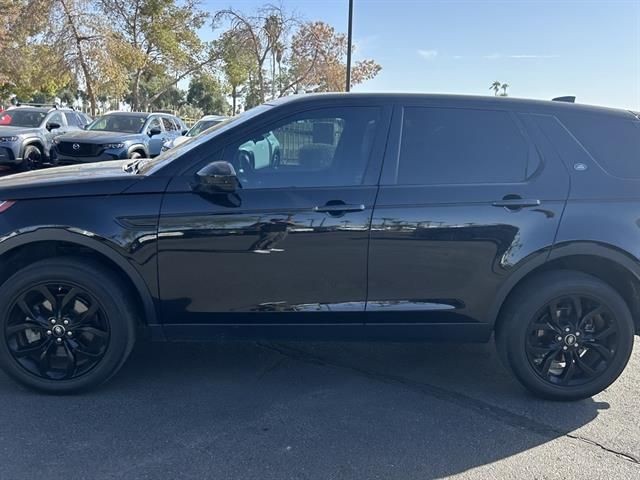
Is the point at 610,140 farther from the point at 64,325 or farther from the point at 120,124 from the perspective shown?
the point at 120,124

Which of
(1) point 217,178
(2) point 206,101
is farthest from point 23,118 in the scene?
(2) point 206,101

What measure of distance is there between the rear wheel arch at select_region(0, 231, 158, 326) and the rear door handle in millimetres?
2190

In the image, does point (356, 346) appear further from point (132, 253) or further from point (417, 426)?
point (132, 253)

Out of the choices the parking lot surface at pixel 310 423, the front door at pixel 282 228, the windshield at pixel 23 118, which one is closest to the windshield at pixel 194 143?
the front door at pixel 282 228

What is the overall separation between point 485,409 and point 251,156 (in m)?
2.16

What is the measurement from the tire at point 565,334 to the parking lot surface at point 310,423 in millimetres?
179

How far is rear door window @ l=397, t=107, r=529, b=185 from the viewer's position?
3174mm

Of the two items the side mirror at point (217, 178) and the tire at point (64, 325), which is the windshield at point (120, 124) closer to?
the tire at point (64, 325)

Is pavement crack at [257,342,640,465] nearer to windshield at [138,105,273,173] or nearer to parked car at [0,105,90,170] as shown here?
windshield at [138,105,273,173]

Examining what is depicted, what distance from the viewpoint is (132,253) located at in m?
3.04

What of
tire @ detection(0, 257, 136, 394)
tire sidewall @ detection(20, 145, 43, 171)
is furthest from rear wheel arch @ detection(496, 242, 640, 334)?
tire sidewall @ detection(20, 145, 43, 171)

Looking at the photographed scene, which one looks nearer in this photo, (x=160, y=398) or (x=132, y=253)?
(x=132, y=253)

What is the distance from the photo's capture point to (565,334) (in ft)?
10.9

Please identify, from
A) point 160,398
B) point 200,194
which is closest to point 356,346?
point 160,398
